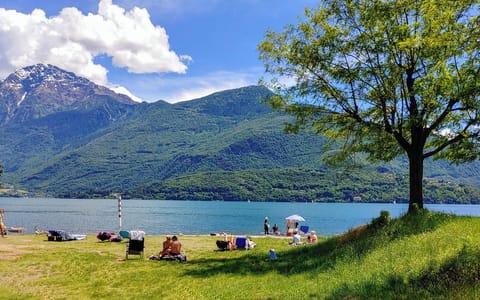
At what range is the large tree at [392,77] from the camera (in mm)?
16672

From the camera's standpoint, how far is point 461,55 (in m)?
16.9

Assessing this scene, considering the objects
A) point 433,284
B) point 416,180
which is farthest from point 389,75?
point 433,284

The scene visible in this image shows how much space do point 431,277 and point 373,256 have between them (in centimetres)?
362

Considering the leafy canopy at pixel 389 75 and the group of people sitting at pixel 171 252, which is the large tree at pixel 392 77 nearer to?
the leafy canopy at pixel 389 75

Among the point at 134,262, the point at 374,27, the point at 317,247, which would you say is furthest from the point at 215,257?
the point at 374,27

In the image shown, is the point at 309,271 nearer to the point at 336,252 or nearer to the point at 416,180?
the point at 336,252

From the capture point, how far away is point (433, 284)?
1100cm

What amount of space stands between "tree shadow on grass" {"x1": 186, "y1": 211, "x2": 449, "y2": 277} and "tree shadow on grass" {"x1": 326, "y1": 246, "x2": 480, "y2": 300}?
352 cm

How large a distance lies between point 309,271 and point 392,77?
9.38 m

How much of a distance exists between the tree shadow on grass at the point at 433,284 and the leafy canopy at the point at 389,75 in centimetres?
707

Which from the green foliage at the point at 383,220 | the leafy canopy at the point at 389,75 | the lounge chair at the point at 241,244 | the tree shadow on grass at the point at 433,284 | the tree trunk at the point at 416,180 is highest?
the leafy canopy at the point at 389,75

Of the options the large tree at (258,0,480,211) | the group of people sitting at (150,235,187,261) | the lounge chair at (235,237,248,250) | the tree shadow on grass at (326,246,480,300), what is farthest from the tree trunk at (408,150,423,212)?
the group of people sitting at (150,235,187,261)

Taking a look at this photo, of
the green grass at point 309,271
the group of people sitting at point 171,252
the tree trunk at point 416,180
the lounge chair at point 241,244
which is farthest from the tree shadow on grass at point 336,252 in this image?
the lounge chair at point 241,244

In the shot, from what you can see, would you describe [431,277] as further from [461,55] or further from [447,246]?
[461,55]
